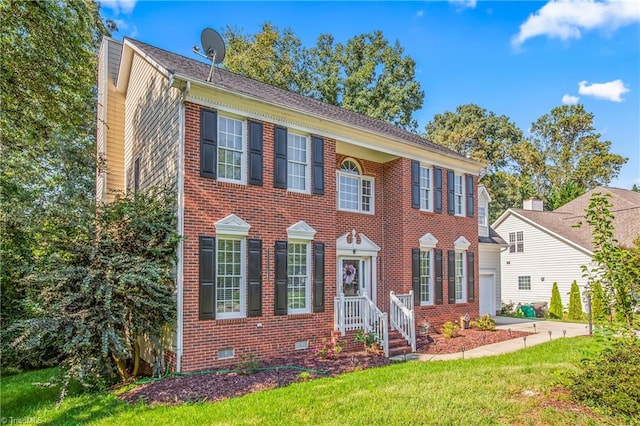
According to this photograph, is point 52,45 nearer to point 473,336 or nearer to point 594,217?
point 594,217

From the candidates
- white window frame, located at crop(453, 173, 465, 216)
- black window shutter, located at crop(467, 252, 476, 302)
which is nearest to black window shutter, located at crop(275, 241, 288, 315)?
white window frame, located at crop(453, 173, 465, 216)

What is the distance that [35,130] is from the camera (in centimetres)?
1184

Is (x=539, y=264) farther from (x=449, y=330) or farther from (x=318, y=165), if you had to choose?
(x=318, y=165)

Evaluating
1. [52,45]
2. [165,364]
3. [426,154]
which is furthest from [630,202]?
[52,45]

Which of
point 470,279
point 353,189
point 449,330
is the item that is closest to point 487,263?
point 470,279

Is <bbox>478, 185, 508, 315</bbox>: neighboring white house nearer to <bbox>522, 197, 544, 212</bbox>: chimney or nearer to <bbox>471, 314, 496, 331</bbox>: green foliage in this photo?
<bbox>471, 314, 496, 331</bbox>: green foliage

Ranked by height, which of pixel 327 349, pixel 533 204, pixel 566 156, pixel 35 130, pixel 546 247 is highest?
pixel 566 156

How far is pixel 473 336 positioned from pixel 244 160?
8.95m

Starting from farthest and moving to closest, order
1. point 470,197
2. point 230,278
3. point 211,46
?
point 470,197 < point 211,46 < point 230,278

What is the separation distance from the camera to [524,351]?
10.9 m

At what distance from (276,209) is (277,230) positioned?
51 centimetres

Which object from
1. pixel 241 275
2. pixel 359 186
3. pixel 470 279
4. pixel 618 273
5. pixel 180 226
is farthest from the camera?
pixel 470 279

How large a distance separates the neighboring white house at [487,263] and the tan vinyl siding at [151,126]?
14.3 meters

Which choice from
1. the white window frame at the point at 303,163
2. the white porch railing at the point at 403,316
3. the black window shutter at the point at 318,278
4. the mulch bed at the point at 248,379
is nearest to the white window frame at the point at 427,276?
the white porch railing at the point at 403,316
